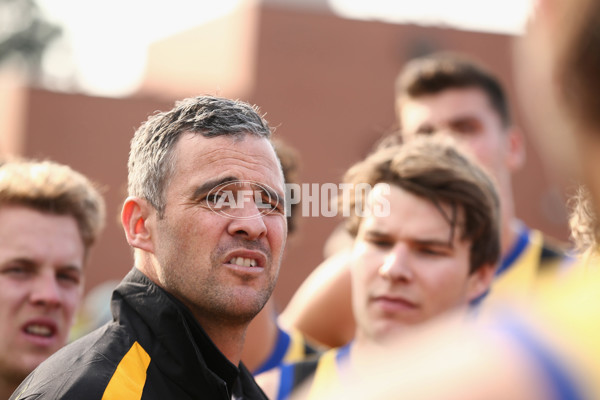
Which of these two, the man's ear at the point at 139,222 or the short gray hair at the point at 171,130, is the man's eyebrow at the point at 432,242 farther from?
the man's ear at the point at 139,222

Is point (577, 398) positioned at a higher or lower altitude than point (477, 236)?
lower

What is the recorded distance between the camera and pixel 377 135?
20984 mm

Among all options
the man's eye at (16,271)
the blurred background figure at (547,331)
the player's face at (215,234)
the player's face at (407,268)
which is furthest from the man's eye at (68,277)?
the blurred background figure at (547,331)

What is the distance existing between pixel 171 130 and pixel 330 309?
8.15ft

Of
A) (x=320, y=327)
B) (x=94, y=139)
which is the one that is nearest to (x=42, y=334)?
(x=320, y=327)

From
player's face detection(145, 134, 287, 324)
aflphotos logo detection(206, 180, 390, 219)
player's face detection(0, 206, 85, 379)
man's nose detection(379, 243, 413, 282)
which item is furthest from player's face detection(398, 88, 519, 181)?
player's face detection(145, 134, 287, 324)

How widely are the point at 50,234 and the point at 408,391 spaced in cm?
260

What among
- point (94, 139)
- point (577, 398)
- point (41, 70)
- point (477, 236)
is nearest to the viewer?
point (577, 398)

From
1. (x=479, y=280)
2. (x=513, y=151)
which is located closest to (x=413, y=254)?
(x=479, y=280)

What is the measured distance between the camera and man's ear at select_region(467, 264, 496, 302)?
11.2 ft

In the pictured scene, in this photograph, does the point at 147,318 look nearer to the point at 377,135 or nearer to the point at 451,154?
the point at 451,154

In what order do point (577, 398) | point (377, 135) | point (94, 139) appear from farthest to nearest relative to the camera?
point (377, 135)
point (94, 139)
point (577, 398)

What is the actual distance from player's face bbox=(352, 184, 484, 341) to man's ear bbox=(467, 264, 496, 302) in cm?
6

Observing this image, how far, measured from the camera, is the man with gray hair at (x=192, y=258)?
192 cm
